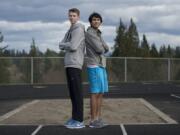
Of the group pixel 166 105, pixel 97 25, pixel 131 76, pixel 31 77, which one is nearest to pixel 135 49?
pixel 131 76

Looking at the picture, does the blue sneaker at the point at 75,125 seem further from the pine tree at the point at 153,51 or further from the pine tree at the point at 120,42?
the pine tree at the point at 153,51

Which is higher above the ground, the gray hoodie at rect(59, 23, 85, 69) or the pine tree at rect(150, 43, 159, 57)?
the gray hoodie at rect(59, 23, 85, 69)

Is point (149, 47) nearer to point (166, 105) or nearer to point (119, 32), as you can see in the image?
point (119, 32)

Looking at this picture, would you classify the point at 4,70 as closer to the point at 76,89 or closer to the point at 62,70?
the point at 62,70

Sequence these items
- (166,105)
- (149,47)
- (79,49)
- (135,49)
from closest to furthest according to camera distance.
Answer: (79,49) < (166,105) < (135,49) < (149,47)

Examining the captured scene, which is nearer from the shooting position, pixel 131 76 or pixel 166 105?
pixel 166 105

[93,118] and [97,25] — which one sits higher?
[97,25]

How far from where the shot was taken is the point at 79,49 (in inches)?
434

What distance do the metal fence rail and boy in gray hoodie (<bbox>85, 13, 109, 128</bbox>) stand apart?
23.6m

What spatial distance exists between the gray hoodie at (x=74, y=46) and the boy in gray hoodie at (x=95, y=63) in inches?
8.3

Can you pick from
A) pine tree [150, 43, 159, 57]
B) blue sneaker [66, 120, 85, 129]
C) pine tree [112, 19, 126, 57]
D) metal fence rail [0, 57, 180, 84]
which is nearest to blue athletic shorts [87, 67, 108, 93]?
blue sneaker [66, 120, 85, 129]

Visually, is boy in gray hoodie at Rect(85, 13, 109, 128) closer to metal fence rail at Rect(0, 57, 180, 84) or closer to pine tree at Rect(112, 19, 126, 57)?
metal fence rail at Rect(0, 57, 180, 84)

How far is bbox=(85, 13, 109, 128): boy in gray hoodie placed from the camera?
11.1 metres

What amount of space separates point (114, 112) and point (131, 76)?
24.7 meters
